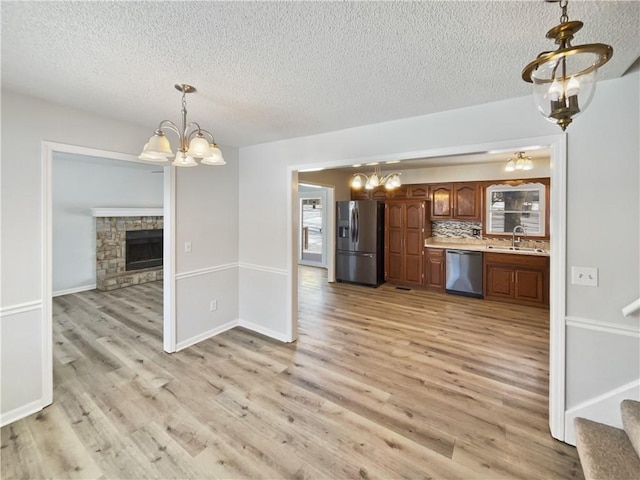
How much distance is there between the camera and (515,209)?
5223mm

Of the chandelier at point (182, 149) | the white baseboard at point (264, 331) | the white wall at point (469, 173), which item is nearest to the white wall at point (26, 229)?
the chandelier at point (182, 149)

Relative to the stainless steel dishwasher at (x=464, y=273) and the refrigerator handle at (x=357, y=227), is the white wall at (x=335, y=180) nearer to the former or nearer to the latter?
the refrigerator handle at (x=357, y=227)

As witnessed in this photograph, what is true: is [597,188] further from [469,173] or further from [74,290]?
[74,290]

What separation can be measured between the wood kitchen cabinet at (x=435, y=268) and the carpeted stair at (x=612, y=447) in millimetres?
3740

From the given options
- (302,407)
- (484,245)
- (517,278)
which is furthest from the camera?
(484,245)

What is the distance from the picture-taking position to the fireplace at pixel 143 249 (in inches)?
245

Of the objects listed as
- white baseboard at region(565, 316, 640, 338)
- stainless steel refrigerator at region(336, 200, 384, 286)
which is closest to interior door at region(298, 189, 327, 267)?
stainless steel refrigerator at region(336, 200, 384, 286)

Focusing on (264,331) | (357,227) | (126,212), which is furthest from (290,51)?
(126,212)

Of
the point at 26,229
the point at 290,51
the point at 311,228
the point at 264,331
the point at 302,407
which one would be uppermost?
the point at 290,51

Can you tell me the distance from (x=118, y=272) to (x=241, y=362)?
15.1 ft

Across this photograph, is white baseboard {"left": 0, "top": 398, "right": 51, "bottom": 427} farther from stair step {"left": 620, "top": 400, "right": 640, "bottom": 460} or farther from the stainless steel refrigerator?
the stainless steel refrigerator

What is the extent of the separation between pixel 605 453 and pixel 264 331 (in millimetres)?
3126

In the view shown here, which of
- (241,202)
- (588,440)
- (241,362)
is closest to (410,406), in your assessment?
(588,440)

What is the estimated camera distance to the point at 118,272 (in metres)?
5.99
